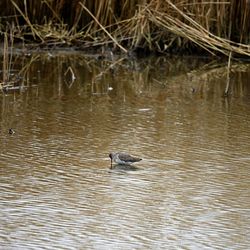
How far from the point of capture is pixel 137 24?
9562 millimetres

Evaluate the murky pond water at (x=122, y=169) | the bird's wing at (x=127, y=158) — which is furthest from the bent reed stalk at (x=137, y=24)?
the bird's wing at (x=127, y=158)

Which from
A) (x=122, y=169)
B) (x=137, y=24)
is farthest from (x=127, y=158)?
(x=137, y=24)

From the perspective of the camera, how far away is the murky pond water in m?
3.86

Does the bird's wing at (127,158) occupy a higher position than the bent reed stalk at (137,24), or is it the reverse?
the bent reed stalk at (137,24)

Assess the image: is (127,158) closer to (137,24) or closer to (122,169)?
(122,169)

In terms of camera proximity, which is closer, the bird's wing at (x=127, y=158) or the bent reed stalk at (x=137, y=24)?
the bird's wing at (x=127, y=158)

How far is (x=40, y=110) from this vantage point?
6.45 metres

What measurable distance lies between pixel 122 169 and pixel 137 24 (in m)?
4.81

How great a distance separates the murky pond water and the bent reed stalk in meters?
1.20

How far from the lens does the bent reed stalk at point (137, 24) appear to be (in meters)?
9.33

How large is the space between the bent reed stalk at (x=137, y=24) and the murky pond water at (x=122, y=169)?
1200mm

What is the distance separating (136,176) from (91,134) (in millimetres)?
964

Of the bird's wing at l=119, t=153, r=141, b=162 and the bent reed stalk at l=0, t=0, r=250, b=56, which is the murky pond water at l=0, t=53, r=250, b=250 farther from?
the bent reed stalk at l=0, t=0, r=250, b=56

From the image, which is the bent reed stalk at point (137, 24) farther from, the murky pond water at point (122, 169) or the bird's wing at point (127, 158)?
the bird's wing at point (127, 158)
